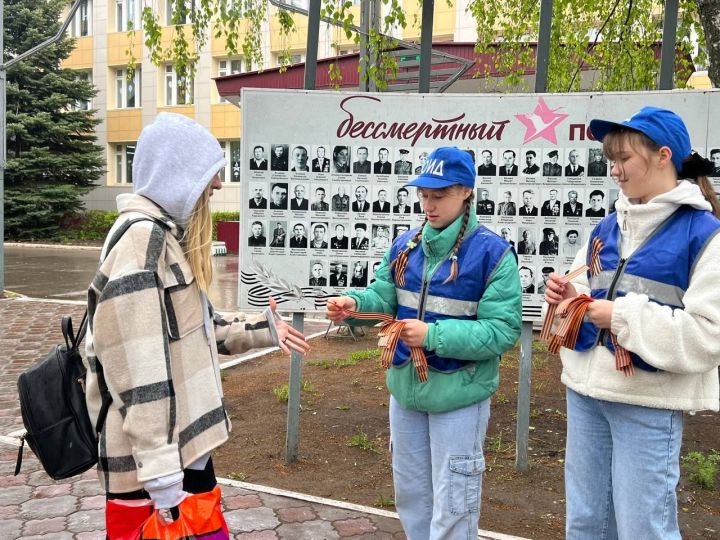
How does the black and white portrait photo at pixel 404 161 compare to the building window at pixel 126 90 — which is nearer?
the black and white portrait photo at pixel 404 161

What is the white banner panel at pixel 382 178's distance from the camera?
411 cm

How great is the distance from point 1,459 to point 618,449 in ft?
13.5

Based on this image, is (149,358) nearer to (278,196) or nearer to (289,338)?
(289,338)

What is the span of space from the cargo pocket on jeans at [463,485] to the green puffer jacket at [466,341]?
0.22 m

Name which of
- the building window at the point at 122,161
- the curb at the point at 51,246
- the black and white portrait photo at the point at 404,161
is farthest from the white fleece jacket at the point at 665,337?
the building window at the point at 122,161

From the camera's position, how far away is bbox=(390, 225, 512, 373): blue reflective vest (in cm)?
275

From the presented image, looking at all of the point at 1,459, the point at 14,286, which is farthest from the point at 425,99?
the point at 14,286

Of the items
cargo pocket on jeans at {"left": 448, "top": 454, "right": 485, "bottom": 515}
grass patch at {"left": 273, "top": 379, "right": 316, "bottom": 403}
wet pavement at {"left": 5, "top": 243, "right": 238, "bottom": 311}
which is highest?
cargo pocket on jeans at {"left": 448, "top": 454, "right": 485, "bottom": 515}

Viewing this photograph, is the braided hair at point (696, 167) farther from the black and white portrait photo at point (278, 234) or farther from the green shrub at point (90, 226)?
the green shrub at point (90, 226)

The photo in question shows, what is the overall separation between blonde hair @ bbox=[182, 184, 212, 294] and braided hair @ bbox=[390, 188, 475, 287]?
99 centimetres

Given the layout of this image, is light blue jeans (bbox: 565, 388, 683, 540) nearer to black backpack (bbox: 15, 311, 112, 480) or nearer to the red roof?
black backpack (bbox: 15, 311, 112, 480)

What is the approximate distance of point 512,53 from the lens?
943cm

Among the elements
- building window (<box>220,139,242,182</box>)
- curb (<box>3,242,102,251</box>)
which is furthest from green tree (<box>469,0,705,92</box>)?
building window (<box>220,139,242,182</box>)

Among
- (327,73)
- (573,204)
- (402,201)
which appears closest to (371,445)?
(402,201)
